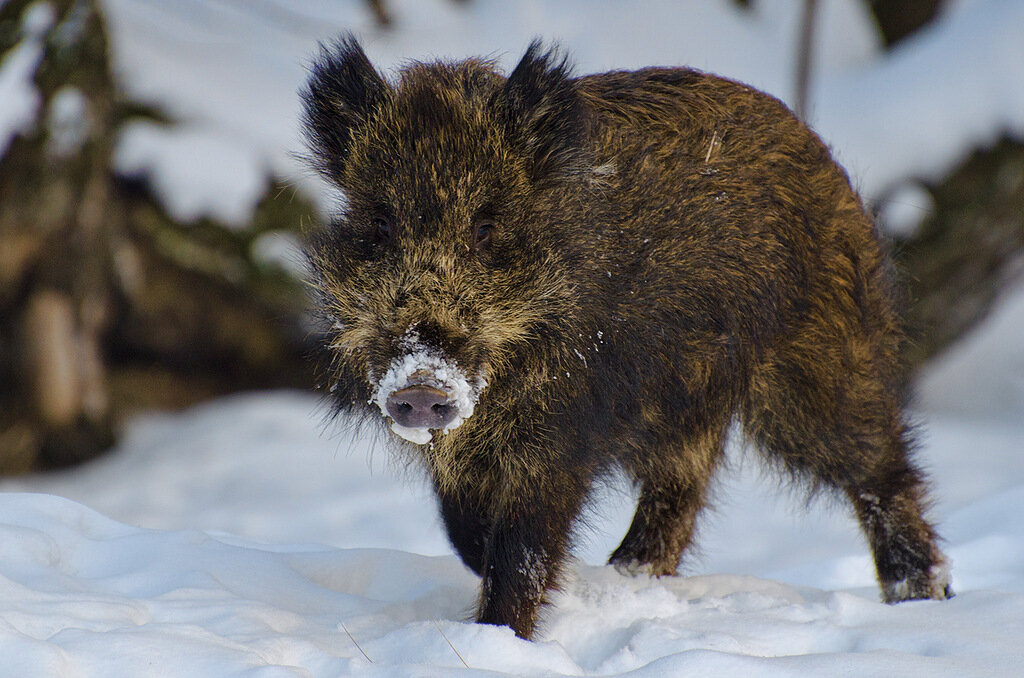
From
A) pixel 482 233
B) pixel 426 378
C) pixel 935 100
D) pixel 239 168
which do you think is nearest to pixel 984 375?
pixel 935 100

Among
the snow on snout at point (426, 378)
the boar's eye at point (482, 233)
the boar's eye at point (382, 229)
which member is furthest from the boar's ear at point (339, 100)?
the snow on snout at point (426, 378)

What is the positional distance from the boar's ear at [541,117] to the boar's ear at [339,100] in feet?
1.20

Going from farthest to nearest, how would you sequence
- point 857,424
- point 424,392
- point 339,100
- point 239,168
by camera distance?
1. point 239,168
2. point 857,424
3. point 339,100
4. point 424,392

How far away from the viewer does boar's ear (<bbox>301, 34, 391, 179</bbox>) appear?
314 centimetres

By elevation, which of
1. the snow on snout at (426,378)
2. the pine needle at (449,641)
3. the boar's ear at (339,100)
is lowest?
the pine needle at (449,641)

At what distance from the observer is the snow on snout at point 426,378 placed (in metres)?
2.58

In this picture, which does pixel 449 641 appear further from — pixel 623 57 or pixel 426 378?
pixel 623 57

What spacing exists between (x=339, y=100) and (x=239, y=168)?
17.7 feet

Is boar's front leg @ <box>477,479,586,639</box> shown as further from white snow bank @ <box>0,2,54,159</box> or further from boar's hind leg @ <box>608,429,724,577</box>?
white snow bank @ <box>0,2,54,159</box>

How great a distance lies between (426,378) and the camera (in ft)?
8.46

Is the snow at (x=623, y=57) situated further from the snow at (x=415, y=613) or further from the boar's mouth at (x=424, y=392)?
the boar's mouth at (x=424, y=392)

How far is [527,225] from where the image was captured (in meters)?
2.99

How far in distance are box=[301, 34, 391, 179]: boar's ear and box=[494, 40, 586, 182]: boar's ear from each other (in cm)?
36

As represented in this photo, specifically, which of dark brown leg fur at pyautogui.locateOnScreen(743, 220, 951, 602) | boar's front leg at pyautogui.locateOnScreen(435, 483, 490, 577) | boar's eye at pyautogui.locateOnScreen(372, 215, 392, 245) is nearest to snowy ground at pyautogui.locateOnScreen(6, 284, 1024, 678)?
boar's front leg at pyautogui.locateOnScreen(435, 483, 490, 577)
